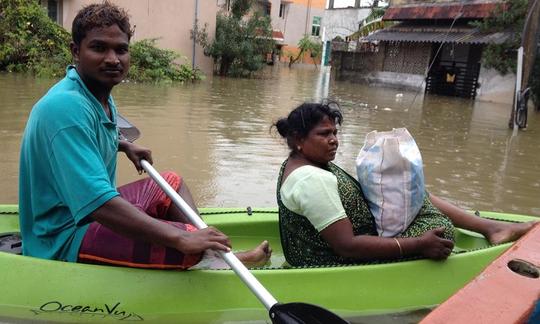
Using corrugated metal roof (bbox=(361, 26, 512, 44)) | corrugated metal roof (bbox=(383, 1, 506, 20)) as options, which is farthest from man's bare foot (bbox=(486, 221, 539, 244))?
corrugated metal roof (bbox=(383, 1, 506, 20))

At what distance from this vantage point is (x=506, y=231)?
9.69ft

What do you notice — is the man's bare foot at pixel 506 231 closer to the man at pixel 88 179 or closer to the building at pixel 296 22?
the man at pixel 88 179

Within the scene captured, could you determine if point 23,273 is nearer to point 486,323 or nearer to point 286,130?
point 286,130

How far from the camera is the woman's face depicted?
7.57 feet

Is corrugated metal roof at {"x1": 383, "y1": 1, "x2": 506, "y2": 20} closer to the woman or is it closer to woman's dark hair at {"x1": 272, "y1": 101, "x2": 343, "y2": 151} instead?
the woman

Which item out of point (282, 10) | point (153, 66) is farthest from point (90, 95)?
point (282, 10)

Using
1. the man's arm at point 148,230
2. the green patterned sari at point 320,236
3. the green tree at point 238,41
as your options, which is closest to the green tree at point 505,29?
the green tree at point 238,41

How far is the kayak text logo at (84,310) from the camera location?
2.10 m

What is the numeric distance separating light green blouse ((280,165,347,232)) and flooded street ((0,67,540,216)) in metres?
2.33

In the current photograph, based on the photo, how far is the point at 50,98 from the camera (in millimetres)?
1842

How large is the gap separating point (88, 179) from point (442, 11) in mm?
17174

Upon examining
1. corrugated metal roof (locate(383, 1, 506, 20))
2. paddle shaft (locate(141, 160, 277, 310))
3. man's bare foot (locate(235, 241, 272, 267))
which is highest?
corrugated metal roof (locate(383, 1, 506, 20))

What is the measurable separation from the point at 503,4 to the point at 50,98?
15099mm

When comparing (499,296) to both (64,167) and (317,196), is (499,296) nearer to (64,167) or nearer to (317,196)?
(317,196)
